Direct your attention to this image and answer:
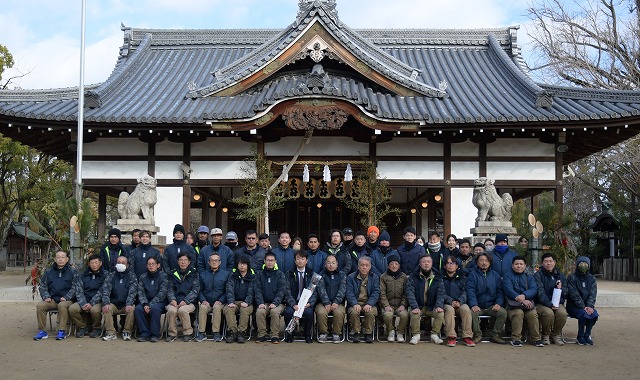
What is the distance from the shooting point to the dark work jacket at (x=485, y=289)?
8.48m

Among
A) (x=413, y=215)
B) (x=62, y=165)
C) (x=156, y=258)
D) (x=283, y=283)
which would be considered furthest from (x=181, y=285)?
(x=62, y=165)

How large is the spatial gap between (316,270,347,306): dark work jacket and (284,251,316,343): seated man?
0.13m

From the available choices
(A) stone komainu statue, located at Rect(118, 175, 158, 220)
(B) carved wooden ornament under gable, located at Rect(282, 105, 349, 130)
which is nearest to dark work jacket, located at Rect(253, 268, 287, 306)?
(B) carved wooden ornament under gable, located at Rect(282, 105, 349, 130)

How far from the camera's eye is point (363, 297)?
27.8ft

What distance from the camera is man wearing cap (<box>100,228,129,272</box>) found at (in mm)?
9289

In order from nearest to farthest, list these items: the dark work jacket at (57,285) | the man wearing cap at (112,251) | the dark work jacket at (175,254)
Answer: the dark work jacket at (57,285) → the dark work jacket at (175,254) → the man wearing cap at (112,251)

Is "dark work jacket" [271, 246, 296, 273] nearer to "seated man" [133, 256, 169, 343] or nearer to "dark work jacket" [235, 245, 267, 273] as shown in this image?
"dark work jacket" [235, 245, 267, 273]

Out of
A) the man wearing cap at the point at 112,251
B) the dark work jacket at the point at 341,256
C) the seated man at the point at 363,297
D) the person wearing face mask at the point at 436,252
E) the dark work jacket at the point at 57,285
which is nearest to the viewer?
the seated man at the point at 363,297

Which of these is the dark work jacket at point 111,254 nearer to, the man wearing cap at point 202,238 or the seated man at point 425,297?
the man wearing cap at point 202,238

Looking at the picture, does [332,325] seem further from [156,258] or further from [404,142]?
[404,142]

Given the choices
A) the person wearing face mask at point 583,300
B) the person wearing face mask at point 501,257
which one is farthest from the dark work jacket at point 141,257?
the person wearing face mask at point 583,300

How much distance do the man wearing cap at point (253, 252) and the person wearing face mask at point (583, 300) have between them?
439 centimetres

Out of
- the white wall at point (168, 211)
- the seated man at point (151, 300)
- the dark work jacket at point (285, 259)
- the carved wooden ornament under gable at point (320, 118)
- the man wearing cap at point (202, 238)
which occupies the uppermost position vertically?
the carved wooden ornament under gable at point (320, 118)

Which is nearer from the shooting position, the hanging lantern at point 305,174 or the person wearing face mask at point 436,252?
the person wearing face mask at point 436,252
